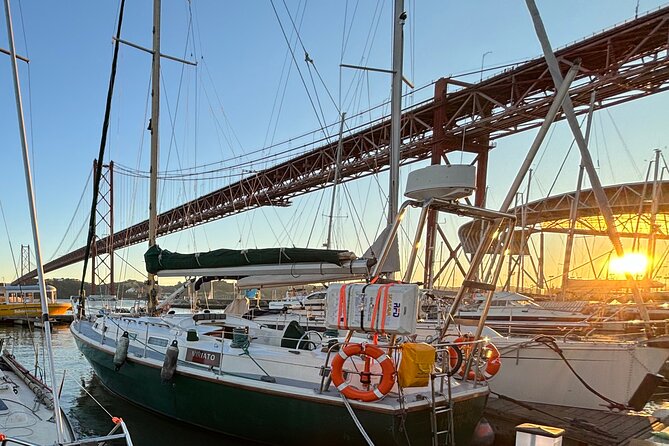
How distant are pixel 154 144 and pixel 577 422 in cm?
1031

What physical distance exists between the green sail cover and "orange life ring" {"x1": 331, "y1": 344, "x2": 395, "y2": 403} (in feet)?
6.42

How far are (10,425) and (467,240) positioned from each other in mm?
32482

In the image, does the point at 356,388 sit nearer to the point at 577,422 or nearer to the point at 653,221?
the point at 577,422

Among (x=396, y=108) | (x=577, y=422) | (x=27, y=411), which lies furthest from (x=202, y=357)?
(x=577, y=422)

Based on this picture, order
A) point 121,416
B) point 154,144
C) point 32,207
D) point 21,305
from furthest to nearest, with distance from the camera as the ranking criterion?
point 21,305 → point 154,144 → point 121,416 → point 32,207

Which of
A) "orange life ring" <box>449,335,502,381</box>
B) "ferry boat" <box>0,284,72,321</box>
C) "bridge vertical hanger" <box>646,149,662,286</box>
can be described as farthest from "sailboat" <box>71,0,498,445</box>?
"ferry boat" <box>0,284,72,321</box>

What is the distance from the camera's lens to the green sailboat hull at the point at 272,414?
5.53m

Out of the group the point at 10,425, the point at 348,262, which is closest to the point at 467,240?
the point at 348,262

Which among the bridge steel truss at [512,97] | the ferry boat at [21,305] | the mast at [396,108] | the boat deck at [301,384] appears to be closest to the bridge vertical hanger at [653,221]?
the bridge steel truss at [512,97]

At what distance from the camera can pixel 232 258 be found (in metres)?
8.34

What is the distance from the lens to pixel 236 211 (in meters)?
39.9

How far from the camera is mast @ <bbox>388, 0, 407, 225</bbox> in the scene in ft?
Result: 26.4

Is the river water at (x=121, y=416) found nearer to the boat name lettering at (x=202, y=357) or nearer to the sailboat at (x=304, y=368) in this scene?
the sailboat at (x=304, y=368)

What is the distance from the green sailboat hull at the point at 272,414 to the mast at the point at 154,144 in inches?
106
